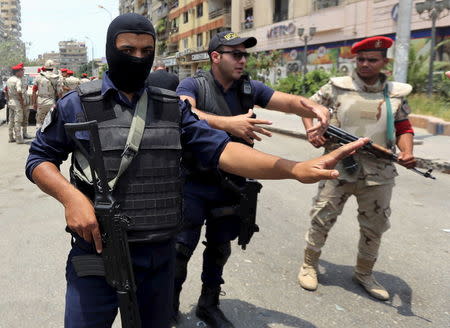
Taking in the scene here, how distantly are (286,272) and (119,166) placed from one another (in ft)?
7.40

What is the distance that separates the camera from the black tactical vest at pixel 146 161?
1545mm

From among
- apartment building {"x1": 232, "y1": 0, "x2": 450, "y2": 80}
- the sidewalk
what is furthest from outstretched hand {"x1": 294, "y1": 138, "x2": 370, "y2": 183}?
apartment building {"x1": 232, "y1": 0, "x2": 450, "y2": 80}

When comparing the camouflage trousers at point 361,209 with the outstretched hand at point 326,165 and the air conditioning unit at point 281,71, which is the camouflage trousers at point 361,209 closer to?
the outstretched hand at point 326,165

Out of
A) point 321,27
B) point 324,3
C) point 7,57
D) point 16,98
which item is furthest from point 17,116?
point 7,57

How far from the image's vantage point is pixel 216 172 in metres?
2.38

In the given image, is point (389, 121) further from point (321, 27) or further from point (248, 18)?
point (248, 18)

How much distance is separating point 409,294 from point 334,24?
2207 cm

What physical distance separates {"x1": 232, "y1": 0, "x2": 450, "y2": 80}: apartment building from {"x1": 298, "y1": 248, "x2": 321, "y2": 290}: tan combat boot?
16.0m

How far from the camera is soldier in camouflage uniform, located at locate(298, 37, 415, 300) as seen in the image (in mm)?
2936

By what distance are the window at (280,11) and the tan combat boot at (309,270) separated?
2642 cm

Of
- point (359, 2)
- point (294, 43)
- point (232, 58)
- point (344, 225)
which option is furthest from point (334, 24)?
point (232, 58)

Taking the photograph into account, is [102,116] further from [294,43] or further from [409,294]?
[294,43]

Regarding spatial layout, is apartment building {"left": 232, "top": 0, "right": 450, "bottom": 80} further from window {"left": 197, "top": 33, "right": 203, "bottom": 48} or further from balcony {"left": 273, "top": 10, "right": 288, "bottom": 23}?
window {"left": 197, "top": 33, "right": 203, "bottom": 48}

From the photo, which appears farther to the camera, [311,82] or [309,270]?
[311,82]
